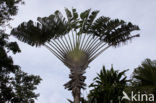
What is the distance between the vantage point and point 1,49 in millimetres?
13242

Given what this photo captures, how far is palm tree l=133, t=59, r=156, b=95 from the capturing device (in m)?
6.87

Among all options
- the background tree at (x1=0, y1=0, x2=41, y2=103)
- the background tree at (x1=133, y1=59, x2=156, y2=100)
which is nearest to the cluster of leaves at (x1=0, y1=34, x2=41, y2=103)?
the background tree at (x1=0, y1=0, x2=41, y2=103)

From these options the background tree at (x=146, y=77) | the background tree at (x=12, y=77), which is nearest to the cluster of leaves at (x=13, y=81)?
the background tree at (x=12, y=77)

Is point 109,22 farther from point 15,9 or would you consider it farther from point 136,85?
point 136,85

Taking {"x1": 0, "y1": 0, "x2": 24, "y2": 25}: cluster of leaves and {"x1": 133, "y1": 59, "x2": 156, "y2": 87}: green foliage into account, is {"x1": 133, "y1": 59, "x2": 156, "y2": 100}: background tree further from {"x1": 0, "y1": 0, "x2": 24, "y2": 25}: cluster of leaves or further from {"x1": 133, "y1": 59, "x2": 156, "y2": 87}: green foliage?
{"x1": 0, "y1": 0, "x2": 24, "y2": 25}: cluster of leaves

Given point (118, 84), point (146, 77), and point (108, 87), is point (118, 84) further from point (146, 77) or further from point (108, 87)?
point (146, 77)

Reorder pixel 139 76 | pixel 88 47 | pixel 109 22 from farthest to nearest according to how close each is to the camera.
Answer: pixel 109 22, pixel 88 47, pixel 139 76

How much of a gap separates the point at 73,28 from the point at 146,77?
8541 mm

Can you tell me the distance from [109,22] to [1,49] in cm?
628

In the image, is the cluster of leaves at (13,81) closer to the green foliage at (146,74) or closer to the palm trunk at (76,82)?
the palm trunk at (76,82)

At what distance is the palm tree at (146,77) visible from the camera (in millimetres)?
6865

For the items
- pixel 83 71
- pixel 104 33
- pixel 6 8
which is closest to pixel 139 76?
pixel 83 71

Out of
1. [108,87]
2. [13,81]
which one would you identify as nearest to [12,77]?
[13,81]

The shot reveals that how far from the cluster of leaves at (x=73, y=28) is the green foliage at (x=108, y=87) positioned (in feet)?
5.99
